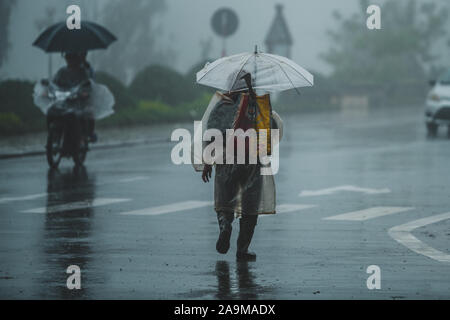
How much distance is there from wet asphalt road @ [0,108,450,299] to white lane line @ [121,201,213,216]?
2 cm

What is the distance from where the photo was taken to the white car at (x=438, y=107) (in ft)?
97.9

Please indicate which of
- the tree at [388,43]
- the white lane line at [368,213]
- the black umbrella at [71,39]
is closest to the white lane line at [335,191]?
the white lane line at [368,213]

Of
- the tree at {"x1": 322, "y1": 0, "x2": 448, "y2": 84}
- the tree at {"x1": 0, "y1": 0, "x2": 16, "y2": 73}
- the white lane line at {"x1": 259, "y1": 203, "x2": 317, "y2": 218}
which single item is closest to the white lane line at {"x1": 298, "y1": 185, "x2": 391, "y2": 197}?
the white lane line at {"x1": 259, "y1": 203, "x2": 317, "y2": 218}

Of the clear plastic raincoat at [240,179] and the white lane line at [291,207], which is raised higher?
the clear plastic raincoat at [240,179]

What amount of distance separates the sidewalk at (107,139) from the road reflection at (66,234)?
4.58m

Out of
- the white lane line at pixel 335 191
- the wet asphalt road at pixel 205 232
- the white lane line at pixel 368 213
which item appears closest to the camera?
the wet asphalt road at pixel 205 232

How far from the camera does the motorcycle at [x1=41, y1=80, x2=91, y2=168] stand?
1923 cm

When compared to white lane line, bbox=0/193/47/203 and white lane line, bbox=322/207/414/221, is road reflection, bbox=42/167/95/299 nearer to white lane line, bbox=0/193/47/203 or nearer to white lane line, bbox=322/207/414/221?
white lane line, bbox=0/193/47/203

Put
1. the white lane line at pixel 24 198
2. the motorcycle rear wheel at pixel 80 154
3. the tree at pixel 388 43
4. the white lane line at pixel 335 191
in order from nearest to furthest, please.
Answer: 1. the white lane line at pixel 24 198
2. the white lane line at pixel 335 191
3. the motorcycle rear wheel at pixel 80 154
4. the tree at pixel 388 43

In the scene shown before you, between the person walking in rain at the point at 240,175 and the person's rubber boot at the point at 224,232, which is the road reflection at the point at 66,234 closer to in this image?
the person's rubber boot at the point at 224,232

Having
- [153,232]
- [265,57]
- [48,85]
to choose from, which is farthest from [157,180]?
[265,57]

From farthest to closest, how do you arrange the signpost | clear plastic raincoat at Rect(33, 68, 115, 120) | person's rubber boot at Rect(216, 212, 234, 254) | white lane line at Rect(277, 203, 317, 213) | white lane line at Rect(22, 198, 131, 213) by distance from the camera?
the signpost
clear plastic raincoat at Rect(33, 68, 115, 120)
white lane line at Rect(277, 203, 317, 213)
white lane line at Rect(22, 198, 131, 213)
person's rubber boot at Rect(216, 212, 234, 254)

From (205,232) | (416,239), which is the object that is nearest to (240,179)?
(205,232)

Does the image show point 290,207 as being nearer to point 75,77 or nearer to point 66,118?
point 66,118
